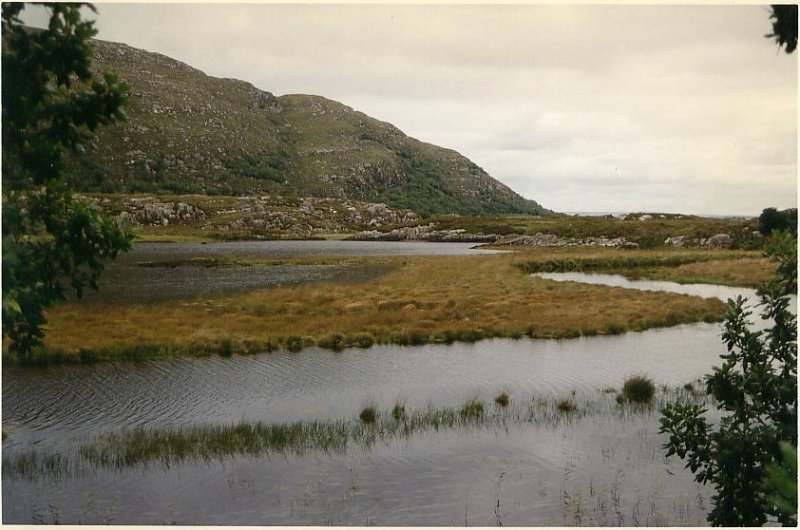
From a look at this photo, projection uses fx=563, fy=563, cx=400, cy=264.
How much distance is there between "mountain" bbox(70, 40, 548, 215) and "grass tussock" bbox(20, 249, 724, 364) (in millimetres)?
5474

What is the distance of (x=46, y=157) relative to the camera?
8648 millimetres

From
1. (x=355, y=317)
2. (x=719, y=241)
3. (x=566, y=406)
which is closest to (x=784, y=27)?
(x=566, y=406)

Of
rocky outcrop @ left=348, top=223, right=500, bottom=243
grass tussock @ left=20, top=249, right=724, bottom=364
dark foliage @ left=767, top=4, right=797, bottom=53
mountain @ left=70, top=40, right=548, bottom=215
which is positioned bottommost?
grass tussock @ left=20, top=249, right=724, bottom=364

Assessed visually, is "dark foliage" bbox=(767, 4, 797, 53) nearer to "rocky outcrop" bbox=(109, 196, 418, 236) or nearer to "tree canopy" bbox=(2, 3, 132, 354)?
"tree canopy" bbox=(2, 3, 132, 354)

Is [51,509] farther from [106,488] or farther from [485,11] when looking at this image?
[485,11]

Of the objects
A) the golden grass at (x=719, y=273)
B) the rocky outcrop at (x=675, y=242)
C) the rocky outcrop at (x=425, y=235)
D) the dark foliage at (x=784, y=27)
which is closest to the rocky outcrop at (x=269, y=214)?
the rocky outcrop at (x=425, y=235)

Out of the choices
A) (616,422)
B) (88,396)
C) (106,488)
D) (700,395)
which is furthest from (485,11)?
(88,396)

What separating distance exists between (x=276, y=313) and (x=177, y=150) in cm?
3507

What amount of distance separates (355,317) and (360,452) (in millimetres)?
10249

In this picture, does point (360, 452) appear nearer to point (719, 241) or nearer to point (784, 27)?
point (784, 27)

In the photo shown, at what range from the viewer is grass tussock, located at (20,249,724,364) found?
18.1 meters

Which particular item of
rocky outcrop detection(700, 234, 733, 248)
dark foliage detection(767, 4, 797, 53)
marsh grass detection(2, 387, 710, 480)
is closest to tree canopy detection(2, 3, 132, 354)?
marsh grass detection(2, 387, 710, 480)

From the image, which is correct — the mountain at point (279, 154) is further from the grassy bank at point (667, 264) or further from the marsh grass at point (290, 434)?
the marsh grass at point (290, 434)

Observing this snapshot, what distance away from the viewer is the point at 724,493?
322 inches
